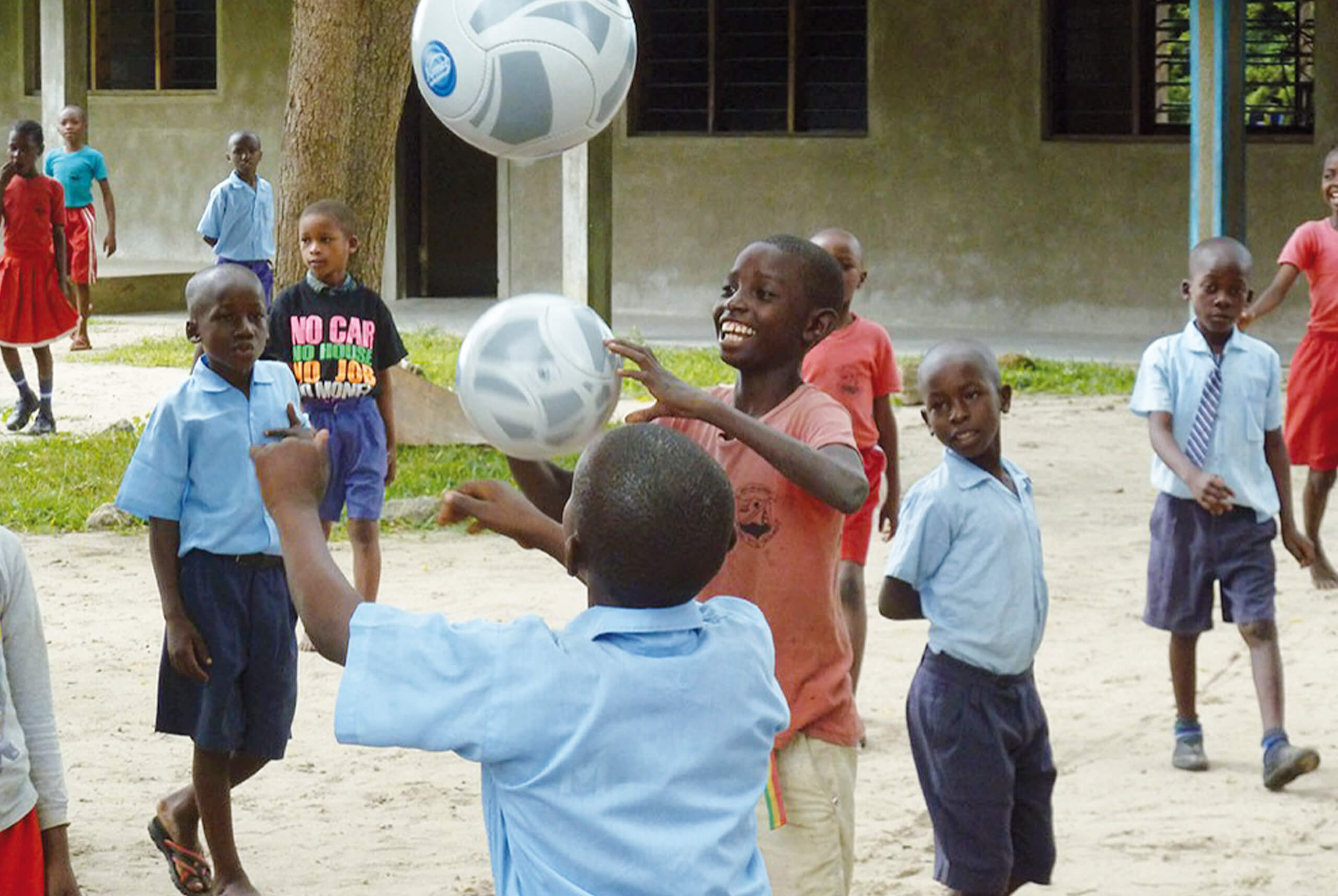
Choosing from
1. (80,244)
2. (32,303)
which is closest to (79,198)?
(80,244)

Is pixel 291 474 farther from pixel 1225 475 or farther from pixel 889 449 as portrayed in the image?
pixel 889 449

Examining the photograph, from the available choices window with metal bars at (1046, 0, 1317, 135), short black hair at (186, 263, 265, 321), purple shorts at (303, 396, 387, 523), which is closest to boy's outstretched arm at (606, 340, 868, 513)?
short black hair at (186, 263, 265, 321)

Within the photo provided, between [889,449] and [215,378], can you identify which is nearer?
[215,378]

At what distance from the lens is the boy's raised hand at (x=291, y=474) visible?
2.27 metres

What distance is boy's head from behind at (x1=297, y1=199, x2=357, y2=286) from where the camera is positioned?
6141 millimetres

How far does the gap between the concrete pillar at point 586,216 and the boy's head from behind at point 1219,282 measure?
7.76 meters

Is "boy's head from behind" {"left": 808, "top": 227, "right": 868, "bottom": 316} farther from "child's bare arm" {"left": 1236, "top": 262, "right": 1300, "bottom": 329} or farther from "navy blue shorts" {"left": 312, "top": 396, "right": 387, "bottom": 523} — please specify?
"navy blue shorts" {"left": 312, "top": 396, "right": 387, "bottom": 523}

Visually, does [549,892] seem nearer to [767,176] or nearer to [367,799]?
[367,799]

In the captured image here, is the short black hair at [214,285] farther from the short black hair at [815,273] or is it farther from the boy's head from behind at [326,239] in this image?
the boy's head from behind at [326,239]

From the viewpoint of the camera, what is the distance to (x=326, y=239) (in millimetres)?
6152

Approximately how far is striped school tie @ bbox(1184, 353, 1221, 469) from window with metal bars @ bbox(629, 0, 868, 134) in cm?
1071

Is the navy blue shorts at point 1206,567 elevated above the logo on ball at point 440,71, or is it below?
below

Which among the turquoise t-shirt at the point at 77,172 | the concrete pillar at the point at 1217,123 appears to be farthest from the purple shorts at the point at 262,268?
the concrete pillar at the point at 1217,123

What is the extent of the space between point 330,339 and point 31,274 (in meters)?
5.72
